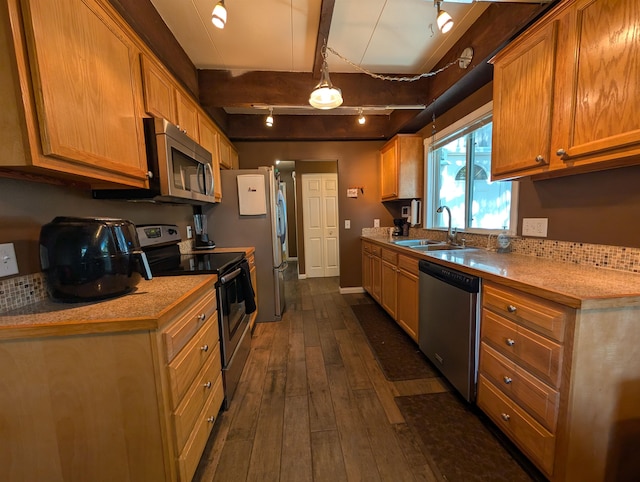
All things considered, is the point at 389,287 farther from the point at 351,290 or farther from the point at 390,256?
the point at 351,290

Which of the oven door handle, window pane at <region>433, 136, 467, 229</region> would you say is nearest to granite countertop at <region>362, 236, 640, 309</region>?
window pane at <region>433, 136, 467, 229</region>

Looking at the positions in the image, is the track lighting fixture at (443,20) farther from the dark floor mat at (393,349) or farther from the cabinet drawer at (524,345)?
the dark floor mat at (393,349)

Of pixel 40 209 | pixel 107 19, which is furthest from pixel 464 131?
pixel 40 209

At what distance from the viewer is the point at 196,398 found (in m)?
1.20

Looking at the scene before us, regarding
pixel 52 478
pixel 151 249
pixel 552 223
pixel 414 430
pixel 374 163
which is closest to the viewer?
pixel 52 478

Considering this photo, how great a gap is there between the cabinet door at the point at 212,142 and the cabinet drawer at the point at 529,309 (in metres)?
2.46

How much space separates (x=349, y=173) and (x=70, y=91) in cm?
322

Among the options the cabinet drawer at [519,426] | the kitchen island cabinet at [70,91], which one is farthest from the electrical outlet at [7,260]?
the cabinet drawer at [519,426]

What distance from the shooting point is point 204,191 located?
2.13 meters

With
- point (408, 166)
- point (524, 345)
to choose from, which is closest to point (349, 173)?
point (408, 166)

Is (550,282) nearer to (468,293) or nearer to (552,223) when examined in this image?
(468,293)

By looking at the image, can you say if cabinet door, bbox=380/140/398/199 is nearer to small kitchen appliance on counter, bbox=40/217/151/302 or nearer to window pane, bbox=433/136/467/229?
window pane, bbox=433/136/467/229

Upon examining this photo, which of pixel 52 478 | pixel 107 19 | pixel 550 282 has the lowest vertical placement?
pixel 52 478

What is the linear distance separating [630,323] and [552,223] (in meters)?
0.82
